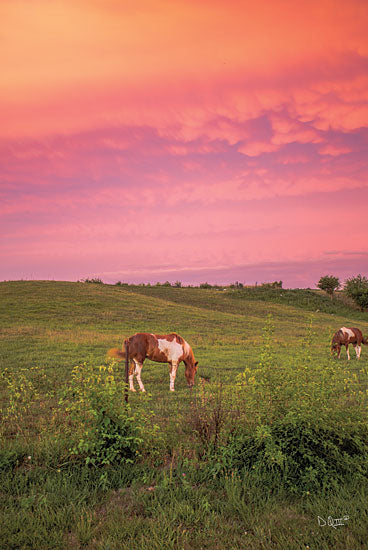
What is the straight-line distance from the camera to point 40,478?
565cm

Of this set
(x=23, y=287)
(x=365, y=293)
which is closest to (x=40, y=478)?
(x=23, y=287)

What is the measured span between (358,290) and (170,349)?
5517cm

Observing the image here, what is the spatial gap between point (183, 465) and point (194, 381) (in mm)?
8352

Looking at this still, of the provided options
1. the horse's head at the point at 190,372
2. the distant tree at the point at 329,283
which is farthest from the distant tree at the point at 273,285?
the horse's head at the point at 190,372

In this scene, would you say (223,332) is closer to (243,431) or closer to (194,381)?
(194,381)

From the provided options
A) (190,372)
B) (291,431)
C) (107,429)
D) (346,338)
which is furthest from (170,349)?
(346,338)

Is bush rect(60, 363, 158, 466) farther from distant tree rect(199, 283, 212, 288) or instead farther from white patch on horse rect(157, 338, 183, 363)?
distant tree rect(199, 283, 212, 288)

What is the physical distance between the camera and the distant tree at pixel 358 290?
59.4m

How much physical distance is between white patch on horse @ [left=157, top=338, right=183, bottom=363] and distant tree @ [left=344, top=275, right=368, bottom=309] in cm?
5439

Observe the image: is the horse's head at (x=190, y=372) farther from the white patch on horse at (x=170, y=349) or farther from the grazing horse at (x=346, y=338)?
the grazing horse at (x=346, y=338)

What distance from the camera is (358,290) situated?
6016 cm

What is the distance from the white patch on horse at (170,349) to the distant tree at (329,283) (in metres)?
65.5
